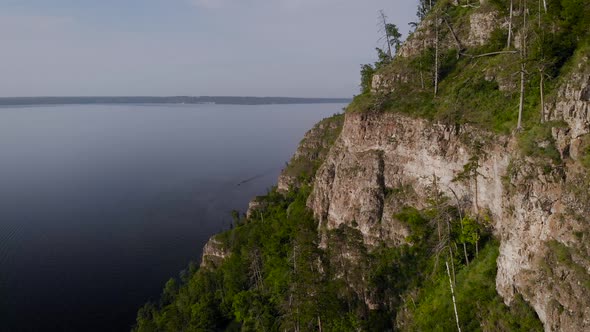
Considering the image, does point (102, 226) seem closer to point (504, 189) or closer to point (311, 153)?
point (311, 153)

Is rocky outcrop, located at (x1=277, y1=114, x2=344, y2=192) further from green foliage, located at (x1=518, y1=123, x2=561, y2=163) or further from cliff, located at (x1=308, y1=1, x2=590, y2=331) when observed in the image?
green foliage, located at (x1=518, y1=123, x2=561, y2=163)

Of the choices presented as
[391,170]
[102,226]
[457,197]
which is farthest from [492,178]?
[102,226]

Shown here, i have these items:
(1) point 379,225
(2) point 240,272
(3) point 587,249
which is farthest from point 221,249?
(3) point 587,249

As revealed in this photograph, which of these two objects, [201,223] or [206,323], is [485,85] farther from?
[201,223]

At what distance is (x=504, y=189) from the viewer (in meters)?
24.9

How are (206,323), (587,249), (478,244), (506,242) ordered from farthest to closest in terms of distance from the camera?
(206,323) → (478,244) → (506,242) → (587,249)

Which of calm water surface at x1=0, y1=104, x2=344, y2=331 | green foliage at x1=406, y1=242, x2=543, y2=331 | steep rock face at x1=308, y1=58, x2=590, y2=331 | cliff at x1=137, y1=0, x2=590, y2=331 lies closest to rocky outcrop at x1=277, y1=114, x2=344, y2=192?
cliff at x1=137, y1=0, x2=590, y2=331

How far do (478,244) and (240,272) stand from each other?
44.6m

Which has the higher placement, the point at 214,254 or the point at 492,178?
the point at 492,178

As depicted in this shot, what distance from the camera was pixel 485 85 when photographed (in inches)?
1329

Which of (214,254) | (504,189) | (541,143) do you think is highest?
(541,143)

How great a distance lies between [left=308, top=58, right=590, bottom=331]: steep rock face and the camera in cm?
1884

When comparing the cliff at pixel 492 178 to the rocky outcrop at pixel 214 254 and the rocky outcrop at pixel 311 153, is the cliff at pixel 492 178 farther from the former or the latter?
the rocky outcrop at pixel 311 153

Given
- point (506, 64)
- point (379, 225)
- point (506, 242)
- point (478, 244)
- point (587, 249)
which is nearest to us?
point (587, 249)
